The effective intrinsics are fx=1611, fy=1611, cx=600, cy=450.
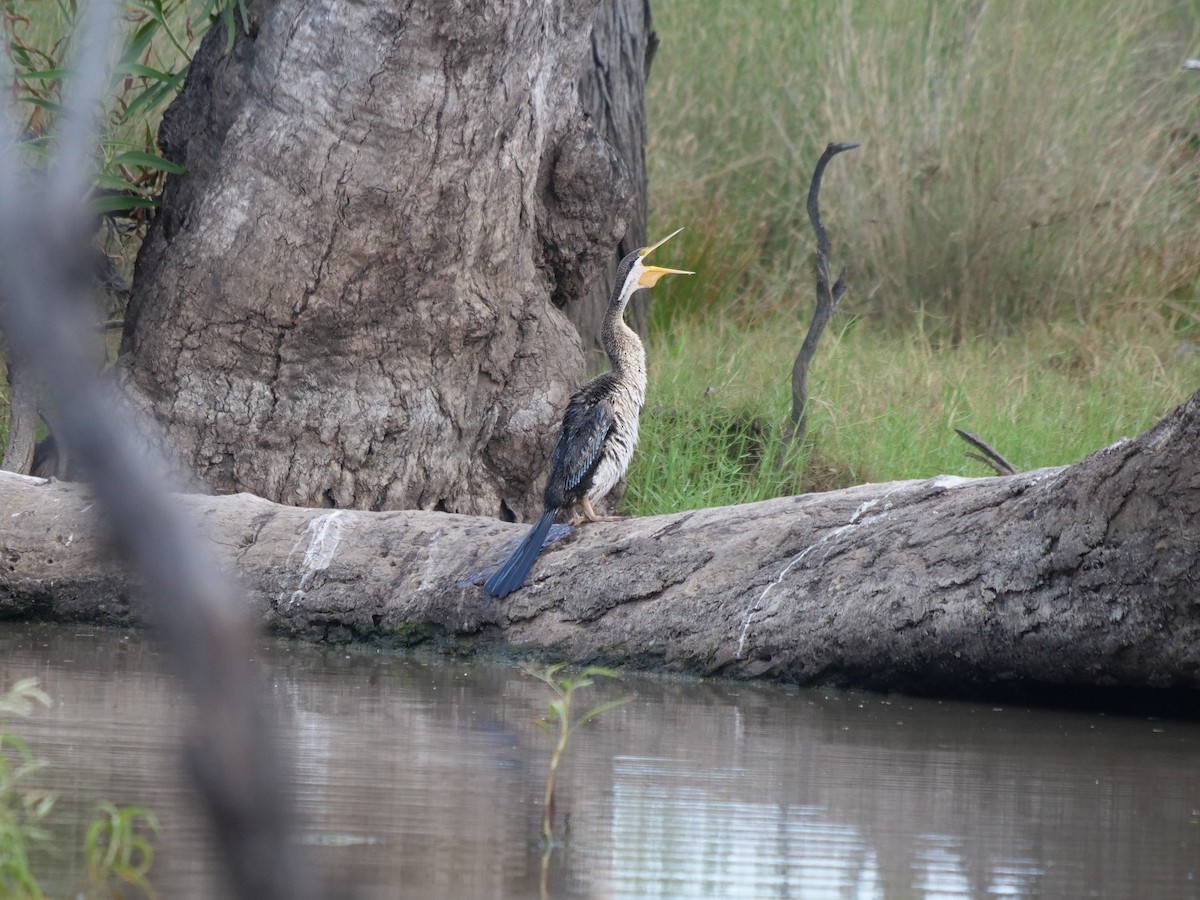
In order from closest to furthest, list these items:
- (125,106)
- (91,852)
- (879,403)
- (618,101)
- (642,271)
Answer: (91,852) → (642,271) → (125,106) → (618,101) → (879,403)

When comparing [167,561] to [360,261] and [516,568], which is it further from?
[360,261]

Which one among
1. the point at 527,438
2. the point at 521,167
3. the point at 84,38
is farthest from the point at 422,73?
the point at 84,38

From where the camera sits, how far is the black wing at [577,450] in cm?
573

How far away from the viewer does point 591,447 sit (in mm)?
5844

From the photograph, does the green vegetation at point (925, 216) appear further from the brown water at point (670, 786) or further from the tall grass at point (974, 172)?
the brown water at point (670, 786)

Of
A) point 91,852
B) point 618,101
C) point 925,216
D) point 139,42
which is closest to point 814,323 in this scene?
point 618,101

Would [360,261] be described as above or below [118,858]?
above

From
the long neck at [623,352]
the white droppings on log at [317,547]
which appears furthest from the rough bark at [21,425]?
the long neck at [623,352]

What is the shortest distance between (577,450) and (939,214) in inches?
221

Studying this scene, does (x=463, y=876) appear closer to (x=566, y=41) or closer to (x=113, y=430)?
(x=113, y=430)

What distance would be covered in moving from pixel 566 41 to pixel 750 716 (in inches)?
131

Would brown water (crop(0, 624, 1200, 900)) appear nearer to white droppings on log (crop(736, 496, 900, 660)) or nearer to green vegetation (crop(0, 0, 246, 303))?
white droppings on log (crop(736, 496, 900, 660))

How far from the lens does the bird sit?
5285 mm

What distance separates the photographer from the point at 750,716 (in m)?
4.48
